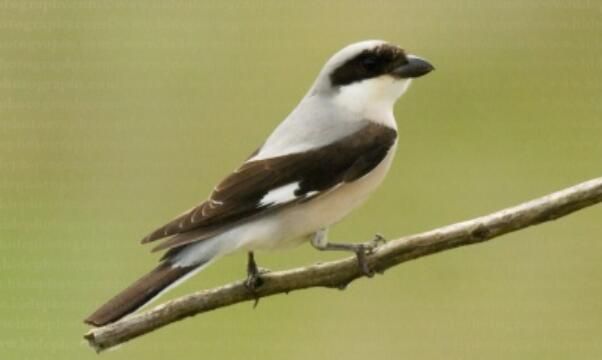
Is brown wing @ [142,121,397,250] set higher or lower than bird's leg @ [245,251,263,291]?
higher

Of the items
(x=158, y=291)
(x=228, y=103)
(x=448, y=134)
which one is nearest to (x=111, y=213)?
(x=228, y=103)

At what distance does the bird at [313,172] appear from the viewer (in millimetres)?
2023

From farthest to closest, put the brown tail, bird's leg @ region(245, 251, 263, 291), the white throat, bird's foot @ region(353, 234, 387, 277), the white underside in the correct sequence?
the white throat, the white underside, bird's leg @ region(245, 251, 263, 291), bird's foot @ region(353, 234, 387, 277), the brown tail

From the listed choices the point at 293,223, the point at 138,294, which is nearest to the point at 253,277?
the point at 293,223

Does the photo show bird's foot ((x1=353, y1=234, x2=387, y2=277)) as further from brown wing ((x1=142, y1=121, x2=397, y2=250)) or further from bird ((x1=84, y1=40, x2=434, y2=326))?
brown wing ((x1=142, y1=121, x2=397, y2=250))

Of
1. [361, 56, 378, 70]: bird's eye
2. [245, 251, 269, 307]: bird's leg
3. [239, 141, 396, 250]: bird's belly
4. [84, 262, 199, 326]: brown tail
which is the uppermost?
[361, 56, 378, 70]: bird's eye

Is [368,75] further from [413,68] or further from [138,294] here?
[138,294]

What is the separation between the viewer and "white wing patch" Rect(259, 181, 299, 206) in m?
2.11

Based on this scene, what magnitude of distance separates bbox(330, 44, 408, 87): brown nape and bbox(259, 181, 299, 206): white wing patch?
0.21 m

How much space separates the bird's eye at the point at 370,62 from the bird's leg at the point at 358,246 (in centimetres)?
26

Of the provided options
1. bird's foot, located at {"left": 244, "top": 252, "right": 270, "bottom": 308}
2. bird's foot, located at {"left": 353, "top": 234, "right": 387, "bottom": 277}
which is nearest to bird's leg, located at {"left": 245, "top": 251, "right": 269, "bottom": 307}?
bird's foot, located at {"left": 244, "top": 252, "right": 270, "bottom": 308}

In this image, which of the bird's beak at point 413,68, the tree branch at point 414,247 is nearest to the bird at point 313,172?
the bird's beak at point 413,68

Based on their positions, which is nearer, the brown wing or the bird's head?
the brown wing

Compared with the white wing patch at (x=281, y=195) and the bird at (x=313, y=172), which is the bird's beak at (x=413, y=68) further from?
the white wing patch at (x=281, y=195)
